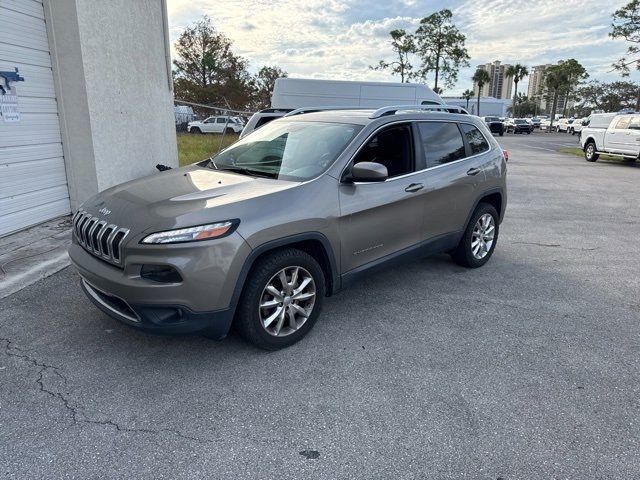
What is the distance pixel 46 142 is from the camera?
6762 mm

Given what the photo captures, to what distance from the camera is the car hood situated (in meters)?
3.07

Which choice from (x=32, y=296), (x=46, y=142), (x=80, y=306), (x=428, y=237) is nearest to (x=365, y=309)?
(x=428, y=237)

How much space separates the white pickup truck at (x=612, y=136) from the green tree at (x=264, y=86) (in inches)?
1215

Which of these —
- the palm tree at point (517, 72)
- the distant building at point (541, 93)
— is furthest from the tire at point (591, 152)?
the palm tree at point (517, 72)

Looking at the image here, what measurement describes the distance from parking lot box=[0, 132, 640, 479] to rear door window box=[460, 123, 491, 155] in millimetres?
1562

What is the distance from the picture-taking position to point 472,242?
17.6 feet

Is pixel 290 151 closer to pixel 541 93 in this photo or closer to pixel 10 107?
pixel 10 107

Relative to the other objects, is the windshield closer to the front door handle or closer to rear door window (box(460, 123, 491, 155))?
the front door handle

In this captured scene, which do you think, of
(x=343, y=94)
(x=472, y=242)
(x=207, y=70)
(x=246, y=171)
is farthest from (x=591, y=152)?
(x=207, y=70)

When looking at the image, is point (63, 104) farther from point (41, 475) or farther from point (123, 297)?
point (41, 475)

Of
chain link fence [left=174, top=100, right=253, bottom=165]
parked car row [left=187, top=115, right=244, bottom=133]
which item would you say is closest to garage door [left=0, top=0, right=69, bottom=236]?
chain link fence [left=174, top=100, right=253, bottom=165]

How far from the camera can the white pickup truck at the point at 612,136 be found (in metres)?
17.2

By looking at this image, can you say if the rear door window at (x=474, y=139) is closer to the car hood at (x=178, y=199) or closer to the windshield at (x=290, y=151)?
the windshield at (x=290, y=151)

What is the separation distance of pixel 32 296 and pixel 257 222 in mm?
2630
